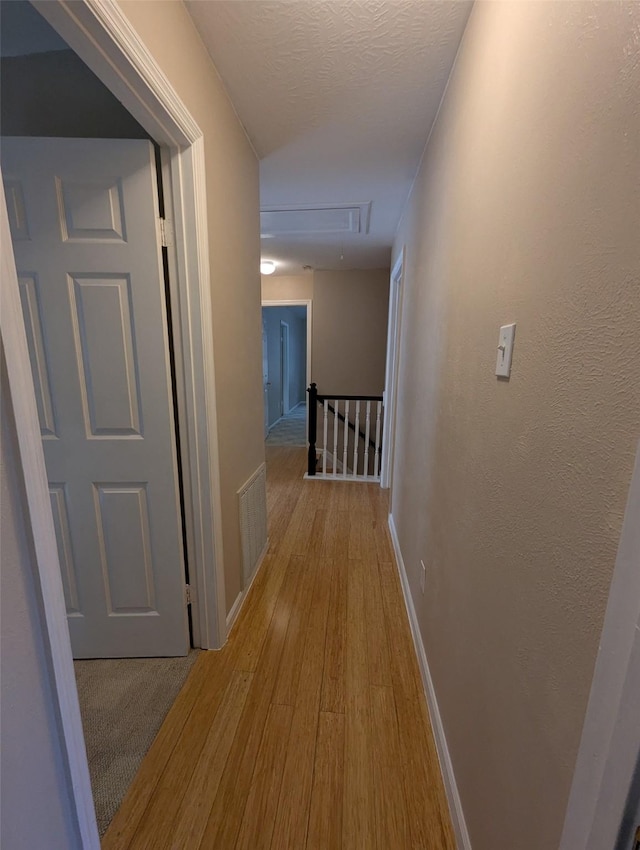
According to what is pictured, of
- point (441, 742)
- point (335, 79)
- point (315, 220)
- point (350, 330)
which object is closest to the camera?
point (441, 742)

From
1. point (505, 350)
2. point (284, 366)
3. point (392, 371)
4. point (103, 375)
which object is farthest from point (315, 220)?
point (284, 366)

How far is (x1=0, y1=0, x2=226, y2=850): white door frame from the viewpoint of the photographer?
589 millimetres

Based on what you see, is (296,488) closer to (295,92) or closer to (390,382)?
(390,382)

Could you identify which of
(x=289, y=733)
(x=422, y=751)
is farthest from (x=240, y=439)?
(x=422, y=751)

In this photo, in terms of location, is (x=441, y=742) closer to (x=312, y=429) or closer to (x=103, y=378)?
(x=103, y=378)

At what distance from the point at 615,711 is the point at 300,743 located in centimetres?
121

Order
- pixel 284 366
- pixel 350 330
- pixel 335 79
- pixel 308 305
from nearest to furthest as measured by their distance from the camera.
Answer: pixel 335 79 < pixel 350 330 < pixel 308 305 < pixel 284 366

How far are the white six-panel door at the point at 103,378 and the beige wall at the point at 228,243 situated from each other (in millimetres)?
244

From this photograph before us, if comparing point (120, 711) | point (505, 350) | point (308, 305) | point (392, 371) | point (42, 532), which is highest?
point (308, 305)

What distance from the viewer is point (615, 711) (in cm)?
43

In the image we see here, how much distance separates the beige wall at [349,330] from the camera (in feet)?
15.2

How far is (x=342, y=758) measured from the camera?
1184 millimetres

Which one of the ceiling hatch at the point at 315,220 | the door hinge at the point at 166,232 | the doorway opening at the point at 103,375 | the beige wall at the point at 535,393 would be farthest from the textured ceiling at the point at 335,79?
the door hinge at the point at 166,232

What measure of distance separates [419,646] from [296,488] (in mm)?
2232
